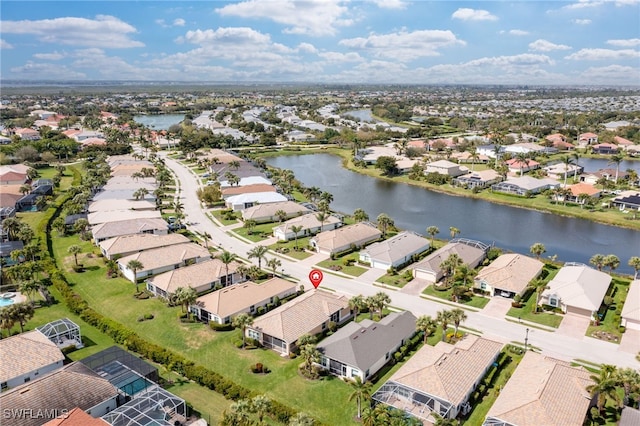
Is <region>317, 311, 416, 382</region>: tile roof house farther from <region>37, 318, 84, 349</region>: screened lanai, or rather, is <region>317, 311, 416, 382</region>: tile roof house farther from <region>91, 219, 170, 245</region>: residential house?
<region>91, 219, 170, 245</region>: residential house

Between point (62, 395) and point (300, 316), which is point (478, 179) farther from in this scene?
point (62, 395)

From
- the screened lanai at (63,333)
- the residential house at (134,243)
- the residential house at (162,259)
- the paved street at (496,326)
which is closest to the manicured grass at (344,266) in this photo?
the paved street at (496,326)

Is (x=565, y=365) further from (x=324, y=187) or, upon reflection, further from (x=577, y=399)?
(x=324, y=187)

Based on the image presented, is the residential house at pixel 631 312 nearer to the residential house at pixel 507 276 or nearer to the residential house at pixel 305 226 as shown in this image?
the residential house at pixel 507 276

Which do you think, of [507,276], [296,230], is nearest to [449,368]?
[507,276]

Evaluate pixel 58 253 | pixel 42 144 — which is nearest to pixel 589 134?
pixel 58 253

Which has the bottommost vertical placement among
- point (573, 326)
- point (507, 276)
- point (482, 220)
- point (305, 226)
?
point (482, 220)

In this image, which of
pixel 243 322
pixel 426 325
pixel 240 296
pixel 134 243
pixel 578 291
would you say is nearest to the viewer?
pixel 426 325
